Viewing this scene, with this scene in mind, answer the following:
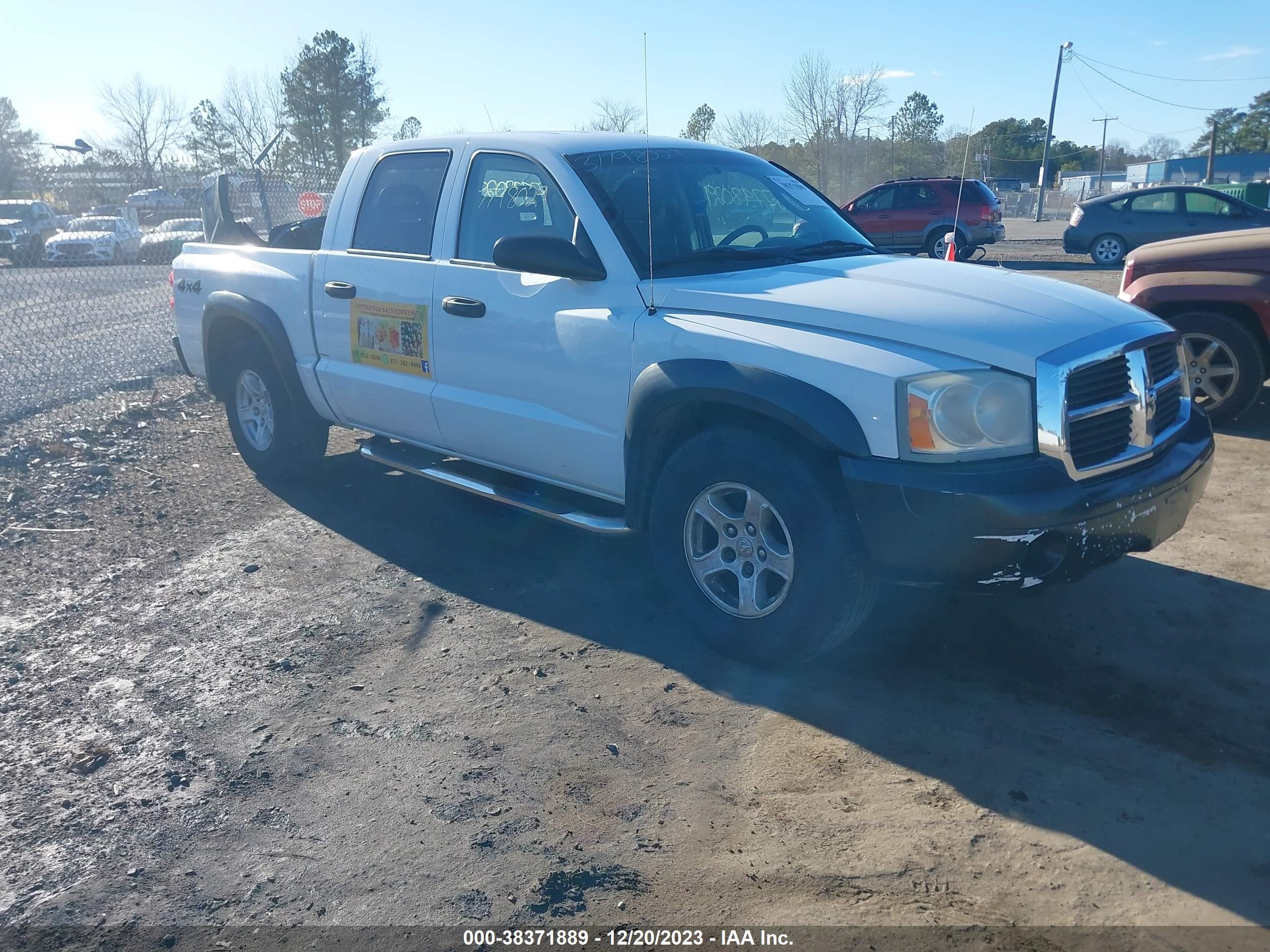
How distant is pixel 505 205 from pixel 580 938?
321cm

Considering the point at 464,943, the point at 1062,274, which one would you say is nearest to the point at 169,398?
the point at 464,943

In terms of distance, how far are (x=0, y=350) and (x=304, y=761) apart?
32.7 ft

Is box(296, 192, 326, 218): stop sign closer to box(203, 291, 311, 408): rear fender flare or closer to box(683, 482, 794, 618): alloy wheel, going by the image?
box(203, 291, 311, 408): rear fender flare

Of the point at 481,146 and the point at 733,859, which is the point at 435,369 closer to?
the point at 481,146

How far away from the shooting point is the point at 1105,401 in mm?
3359

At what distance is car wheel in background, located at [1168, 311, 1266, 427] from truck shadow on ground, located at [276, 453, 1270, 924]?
8.46 feet

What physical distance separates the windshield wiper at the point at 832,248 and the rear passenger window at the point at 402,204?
174 centimetres

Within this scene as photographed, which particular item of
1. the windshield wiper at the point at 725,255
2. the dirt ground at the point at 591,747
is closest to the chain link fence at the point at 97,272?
the dirt ground at the point at 591,747

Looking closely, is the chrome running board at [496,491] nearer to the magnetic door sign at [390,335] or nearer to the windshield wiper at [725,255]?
the magnetic door sign at [390,335]

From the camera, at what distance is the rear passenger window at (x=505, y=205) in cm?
436

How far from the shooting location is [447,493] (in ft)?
20.2

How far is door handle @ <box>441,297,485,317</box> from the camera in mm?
4461

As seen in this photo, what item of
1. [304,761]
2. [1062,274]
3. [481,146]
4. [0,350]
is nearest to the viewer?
[304,761]

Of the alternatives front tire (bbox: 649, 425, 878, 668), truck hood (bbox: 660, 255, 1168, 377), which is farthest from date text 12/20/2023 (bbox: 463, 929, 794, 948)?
truck hood (bbox: 660, 255, 1168, 377)
